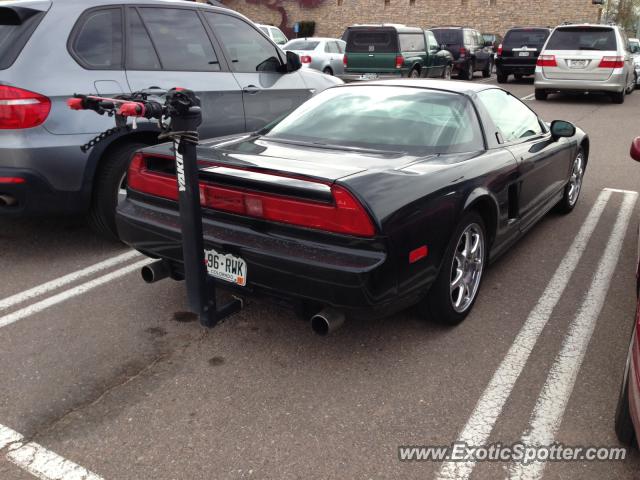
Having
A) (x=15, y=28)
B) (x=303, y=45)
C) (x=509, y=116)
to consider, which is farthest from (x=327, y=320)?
(x=303, y=45)

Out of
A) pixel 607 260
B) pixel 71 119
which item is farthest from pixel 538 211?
pixel 71 119

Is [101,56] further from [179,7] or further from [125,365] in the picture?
[125,365]

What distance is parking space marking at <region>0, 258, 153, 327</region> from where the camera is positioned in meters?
3.59

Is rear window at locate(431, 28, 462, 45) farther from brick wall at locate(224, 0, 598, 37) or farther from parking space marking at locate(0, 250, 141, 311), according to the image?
brick wall at locate(224, 0, 598, 37)

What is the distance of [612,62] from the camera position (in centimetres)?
1388

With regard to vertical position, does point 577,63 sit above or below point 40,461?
above

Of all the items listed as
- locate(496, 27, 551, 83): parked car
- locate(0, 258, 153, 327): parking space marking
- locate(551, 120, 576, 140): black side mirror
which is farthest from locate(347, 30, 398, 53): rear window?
locate(0, 258, 153, 327): parking space marking

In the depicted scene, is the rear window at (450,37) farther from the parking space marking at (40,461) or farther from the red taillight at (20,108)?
the parking space marking at (40,461)

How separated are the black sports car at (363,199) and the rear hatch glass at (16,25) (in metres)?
1.37

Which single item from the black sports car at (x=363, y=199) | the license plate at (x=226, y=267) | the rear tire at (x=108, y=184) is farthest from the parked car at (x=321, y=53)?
the license plate at (x=226, y=267)

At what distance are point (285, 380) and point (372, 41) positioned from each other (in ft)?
50.1

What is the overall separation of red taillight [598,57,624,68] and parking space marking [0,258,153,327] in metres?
12.8

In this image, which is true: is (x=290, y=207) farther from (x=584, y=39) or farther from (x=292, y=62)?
(x=584, y=39)

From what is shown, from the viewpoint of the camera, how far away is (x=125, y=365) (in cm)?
309
